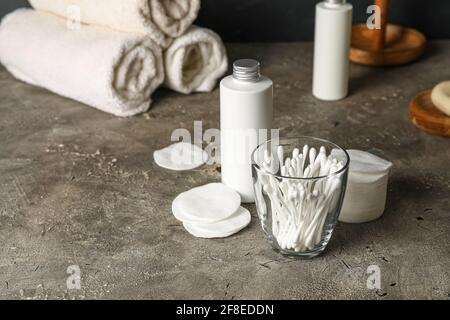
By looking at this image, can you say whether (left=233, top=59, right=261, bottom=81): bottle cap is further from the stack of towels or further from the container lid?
the stack of towels

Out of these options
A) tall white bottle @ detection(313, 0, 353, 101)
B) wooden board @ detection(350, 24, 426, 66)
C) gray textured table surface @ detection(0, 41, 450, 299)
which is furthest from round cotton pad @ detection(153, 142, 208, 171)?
wooden board @ detection(350, 24, 426, 66)

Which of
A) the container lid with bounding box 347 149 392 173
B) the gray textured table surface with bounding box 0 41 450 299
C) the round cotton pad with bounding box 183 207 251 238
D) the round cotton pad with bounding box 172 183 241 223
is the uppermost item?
the container lid with bounding box 347 149 392 173

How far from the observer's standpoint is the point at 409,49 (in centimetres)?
136

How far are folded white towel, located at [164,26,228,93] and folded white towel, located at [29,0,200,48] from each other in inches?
0.8

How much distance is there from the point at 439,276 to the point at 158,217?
35 centimetres

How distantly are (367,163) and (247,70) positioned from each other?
0.19 meters

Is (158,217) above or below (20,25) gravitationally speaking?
below

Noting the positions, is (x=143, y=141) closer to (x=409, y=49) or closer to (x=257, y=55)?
(x=257, y=55)

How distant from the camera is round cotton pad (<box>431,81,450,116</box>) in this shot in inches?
44.1

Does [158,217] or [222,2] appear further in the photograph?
[222,2]

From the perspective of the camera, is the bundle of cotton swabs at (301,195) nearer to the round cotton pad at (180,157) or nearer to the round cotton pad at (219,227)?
the round cotton pad at (219,227)

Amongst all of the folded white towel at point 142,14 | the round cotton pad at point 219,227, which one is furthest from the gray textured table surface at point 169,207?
the folded white towel at point 142,14

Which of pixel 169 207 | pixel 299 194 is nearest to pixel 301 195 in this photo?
pixel 299 194
